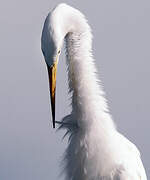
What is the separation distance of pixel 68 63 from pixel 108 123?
3.10ft

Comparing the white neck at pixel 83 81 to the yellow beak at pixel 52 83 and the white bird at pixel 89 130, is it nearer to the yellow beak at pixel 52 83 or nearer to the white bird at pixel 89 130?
the white bird at pixel 89 130

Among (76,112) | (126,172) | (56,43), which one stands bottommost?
(126,172)

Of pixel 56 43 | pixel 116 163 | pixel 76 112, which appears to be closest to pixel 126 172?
pixel 116 163

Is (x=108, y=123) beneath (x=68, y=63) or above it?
beneath

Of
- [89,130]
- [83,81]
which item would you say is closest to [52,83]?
Result: [83,81]

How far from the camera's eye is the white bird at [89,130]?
11.7 m

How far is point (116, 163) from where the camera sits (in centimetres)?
1177

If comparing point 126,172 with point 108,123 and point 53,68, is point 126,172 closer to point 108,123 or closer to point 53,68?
point 108,123

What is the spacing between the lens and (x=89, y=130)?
39.0 ft

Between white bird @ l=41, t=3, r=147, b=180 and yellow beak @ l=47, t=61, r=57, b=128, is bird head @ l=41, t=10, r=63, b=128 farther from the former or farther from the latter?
white bird @ l=41, t=3, r=147, b=180

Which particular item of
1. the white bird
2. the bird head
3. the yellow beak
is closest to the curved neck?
the white bird

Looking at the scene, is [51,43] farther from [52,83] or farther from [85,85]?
[85,85]

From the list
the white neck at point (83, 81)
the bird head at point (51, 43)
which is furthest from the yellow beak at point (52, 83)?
the white neck at point (83, 81)

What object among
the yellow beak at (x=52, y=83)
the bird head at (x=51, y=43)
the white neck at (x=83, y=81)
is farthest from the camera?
the white neck at (x=83, y=81)
